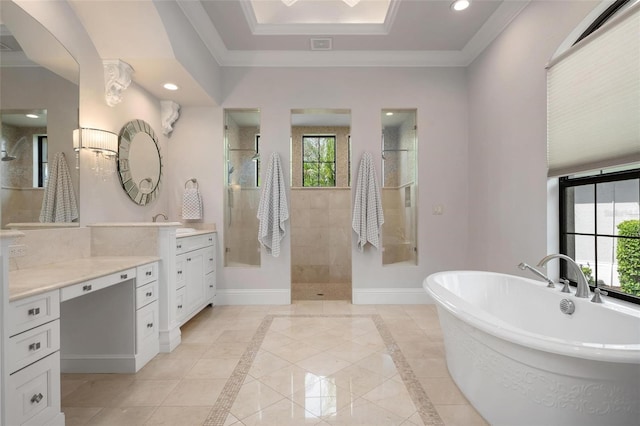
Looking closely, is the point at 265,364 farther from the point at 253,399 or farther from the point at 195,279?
the point at 195,279

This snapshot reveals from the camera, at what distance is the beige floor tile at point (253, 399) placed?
1.53 meters

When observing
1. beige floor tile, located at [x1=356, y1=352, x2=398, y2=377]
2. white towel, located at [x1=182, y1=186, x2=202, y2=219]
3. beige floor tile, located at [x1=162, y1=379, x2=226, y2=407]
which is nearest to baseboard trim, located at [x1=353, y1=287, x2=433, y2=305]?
beige floor tile, located at [x1=356, y1=352, x2=398, y2=377]

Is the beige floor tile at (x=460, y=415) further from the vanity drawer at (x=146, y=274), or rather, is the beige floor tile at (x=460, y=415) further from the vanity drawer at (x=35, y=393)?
the vanity drawer at (x=146, y=274)

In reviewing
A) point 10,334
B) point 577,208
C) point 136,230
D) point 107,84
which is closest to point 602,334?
point 577,208

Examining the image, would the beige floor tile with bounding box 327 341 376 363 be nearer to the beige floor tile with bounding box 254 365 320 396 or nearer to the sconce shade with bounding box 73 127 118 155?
the beige floor tile with bounding box 254 365 320 396

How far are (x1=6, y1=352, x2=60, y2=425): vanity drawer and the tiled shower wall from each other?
3.41m

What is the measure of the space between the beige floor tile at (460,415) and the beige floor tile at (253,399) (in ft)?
A: 2.91

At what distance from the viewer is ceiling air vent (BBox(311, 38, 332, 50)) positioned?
9.82 feet

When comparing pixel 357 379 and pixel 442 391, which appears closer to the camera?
pixel 442 391

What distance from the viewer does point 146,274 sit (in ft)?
6.64

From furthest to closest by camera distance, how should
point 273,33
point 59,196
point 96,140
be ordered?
A: 1. point 273,33
2. point 96,140
3. point 59,196

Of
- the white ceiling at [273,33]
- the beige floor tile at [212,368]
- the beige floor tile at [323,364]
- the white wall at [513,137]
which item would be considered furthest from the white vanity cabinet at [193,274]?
the white wall at [513,137]

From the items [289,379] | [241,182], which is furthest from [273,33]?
[289,379]

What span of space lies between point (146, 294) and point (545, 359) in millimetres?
2301
